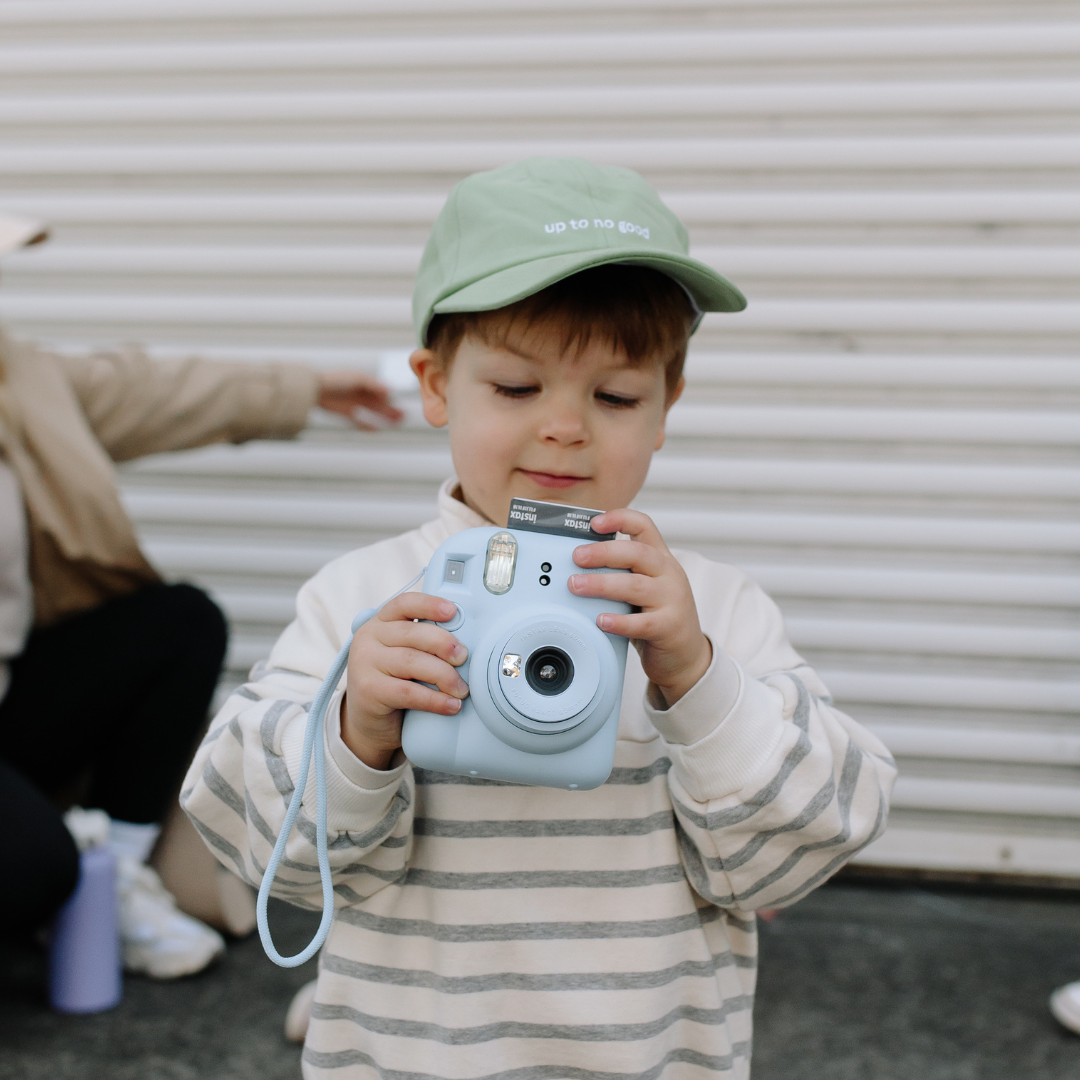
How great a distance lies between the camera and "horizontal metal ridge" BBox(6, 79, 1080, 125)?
223cm

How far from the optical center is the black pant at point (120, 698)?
85.3 inches

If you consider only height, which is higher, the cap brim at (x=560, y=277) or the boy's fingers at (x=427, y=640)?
the cap brim at (x=560, y=277)

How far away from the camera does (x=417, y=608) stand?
3.39ft

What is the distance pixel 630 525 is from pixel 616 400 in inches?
9.0

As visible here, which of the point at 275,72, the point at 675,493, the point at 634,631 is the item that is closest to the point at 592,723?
the point at 634,631

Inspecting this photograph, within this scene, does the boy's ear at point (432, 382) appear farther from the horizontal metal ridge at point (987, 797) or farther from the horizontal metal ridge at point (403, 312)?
the horizontal metal ridge at point (987, 797)

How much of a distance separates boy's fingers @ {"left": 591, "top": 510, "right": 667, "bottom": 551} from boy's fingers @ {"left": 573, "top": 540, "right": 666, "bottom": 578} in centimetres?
2

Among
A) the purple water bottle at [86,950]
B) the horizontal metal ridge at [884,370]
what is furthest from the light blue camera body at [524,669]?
the horizontal metal ridge at [884,370]

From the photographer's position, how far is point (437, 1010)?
1.20 m

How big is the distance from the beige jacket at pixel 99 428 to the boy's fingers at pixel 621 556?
139 cm

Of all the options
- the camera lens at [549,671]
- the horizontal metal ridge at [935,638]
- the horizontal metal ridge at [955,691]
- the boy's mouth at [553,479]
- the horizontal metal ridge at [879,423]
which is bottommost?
the horizontal metal ridge at [955,691]

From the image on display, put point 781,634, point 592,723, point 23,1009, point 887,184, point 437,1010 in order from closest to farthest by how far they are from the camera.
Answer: point 592,723 → point 437,1010 → point 781,634 → point 23,1009 → point 887,184

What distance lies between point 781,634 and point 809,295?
1244mm

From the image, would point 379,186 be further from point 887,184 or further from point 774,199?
point 887,184
